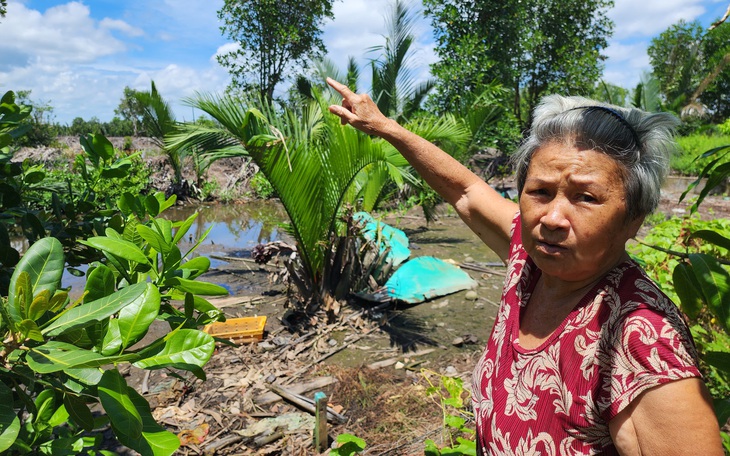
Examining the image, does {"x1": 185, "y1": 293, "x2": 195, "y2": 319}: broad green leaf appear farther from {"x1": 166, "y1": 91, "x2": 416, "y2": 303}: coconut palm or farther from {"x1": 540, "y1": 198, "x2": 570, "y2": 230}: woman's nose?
{"x1": 166, "y1": 91, "x2": 416, "y2": 303}: coconut palm

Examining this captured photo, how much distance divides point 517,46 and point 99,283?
12.7m

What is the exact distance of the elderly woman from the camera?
3.01 ft

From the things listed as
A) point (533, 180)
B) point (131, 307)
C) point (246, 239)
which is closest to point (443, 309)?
point (533, 180)

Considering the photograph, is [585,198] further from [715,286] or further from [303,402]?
[303,402]

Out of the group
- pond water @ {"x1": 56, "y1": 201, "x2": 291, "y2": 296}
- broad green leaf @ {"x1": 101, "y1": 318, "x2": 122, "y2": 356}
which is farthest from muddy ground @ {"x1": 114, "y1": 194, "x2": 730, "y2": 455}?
pond water @ {"x1": 56, "y1": 201, "x2": 291, "y2": 296}

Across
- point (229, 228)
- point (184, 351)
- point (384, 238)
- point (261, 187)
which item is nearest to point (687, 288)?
point (184, 351)

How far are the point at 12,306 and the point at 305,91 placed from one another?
31.0 ft

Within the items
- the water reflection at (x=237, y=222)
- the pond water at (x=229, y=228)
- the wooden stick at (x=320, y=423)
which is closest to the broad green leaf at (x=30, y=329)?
the wooden stick at (x=320, y=423)

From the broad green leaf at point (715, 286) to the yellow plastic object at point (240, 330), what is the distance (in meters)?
3.63

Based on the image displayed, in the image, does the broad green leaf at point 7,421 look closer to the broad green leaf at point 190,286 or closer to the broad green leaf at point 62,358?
the broad green leaf at point 62,358

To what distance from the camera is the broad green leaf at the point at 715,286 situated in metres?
0.95

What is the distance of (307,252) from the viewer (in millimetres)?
4574

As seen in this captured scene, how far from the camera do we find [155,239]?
0.97 meters

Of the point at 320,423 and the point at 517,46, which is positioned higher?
the point at 517,46
